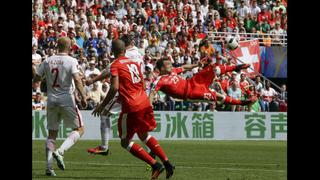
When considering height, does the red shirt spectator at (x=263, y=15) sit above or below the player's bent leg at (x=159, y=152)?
above

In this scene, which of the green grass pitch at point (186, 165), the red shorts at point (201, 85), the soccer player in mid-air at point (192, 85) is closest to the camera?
the green grass pitch at point (186, 165)

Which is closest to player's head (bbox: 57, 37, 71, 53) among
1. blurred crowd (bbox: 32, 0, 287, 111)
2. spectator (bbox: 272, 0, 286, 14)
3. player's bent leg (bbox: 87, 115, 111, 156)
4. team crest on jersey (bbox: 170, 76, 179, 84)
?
player's bent leg (bbox: 87, 115, 111, 156)

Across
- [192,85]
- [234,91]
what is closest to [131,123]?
[192,85]

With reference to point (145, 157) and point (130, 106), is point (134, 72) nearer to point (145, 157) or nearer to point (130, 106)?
point (130, 106)

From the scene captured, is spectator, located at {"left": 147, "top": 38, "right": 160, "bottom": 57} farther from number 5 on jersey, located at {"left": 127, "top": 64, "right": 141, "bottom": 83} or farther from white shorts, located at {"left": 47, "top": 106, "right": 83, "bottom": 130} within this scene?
number 5 on jersey, located at {"left": 127, "top": 64, "right": 141, "bottom": 83}

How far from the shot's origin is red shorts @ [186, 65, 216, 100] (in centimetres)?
2150

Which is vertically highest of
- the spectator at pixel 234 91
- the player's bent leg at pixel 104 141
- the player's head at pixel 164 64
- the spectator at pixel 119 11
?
the spectator at pixel 119 11

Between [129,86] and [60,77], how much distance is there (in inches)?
49.1

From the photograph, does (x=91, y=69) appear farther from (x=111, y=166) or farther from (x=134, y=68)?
(x=134, y=68)

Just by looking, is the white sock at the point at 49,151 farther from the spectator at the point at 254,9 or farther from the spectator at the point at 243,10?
the spectator at the point at 254,9

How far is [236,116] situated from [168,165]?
58.0 feet

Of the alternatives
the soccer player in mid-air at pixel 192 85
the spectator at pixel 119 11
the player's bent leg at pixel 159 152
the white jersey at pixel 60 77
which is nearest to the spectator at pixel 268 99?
the spectator at pixel 119 11

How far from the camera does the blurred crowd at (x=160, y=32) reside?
29281mm

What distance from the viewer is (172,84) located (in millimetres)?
19125
